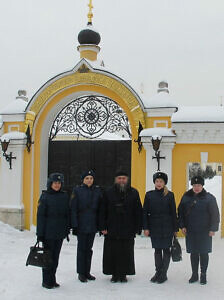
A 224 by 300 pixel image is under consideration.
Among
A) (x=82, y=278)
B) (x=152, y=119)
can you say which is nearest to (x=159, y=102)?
(x=152, y=119)

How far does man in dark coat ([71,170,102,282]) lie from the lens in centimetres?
459

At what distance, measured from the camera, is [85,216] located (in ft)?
15.1

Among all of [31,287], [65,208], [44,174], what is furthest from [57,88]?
[31,287]

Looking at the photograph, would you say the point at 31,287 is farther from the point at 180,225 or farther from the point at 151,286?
the point at 180,225

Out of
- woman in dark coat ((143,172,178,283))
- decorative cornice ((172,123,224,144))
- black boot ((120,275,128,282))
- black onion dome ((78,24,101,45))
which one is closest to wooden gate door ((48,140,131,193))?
decorative cornice ((172,123,224,144))

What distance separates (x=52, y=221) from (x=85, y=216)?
466 mm

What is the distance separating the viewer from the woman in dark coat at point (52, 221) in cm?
429

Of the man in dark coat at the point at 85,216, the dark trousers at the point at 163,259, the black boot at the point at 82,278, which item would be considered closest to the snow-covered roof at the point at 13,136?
the man in dark coat at the point at 85,216

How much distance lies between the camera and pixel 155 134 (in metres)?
7.58

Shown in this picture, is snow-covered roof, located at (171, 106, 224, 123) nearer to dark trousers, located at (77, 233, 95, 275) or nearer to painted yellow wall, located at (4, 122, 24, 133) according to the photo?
painted yellow wall, located at (4, 122, 24, 133)

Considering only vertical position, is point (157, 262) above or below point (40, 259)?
below

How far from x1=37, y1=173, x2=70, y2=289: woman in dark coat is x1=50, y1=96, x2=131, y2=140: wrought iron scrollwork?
3.86 meters

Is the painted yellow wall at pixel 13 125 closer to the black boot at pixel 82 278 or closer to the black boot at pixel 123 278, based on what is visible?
the black boot at pixel 82 278

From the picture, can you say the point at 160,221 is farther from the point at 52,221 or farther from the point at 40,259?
the point at 40,259
